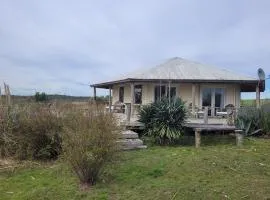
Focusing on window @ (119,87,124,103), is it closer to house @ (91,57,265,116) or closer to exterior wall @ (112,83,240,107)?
house @ (91,57,265,116)

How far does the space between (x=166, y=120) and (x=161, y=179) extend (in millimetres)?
5545

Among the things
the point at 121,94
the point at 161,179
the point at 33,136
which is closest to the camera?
the point at 161,179

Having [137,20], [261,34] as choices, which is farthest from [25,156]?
[261,34]

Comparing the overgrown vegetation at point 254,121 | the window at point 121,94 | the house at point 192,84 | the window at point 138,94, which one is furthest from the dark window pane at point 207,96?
the window at point 121,94

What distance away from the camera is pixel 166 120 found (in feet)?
42.7

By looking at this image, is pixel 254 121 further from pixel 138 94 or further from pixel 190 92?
pixel 138 94

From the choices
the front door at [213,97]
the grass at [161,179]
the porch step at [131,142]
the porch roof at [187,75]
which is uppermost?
the porch roof at [187,75]

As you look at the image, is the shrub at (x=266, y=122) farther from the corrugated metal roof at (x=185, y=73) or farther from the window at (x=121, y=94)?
the window at (x=121, y=94)

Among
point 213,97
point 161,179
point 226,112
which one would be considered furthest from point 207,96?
point 161,179

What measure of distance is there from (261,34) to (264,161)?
10.8m

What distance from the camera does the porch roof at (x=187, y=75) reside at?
19.5m

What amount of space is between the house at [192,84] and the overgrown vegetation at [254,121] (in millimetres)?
3614

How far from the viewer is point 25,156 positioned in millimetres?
10125

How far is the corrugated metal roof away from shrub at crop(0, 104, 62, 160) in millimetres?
9804
